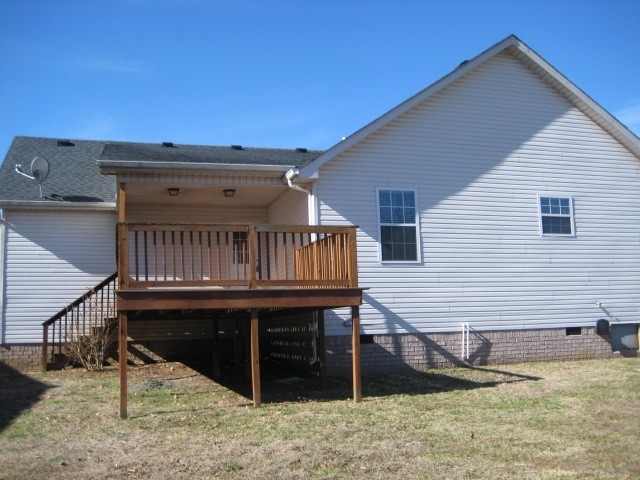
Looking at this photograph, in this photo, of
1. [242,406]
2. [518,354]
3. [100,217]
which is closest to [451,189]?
[518,354]

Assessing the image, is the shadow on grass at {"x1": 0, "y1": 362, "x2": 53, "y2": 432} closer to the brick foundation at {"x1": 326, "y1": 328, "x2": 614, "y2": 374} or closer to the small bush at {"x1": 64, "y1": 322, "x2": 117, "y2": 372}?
the small bush at {"x1": 64, "y1": 322, "x2": 117, "y2": 372}

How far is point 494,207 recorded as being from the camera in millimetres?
14930

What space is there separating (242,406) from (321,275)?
2.53m

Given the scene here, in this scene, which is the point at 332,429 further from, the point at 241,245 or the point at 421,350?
the point at 241,245

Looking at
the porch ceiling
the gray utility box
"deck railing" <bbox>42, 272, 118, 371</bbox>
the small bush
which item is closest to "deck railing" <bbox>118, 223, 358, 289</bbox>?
the porch ceiling

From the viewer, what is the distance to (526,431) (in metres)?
8.59

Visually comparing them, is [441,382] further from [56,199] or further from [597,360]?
[56,199]

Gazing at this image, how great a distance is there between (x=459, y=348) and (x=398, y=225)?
109 inches

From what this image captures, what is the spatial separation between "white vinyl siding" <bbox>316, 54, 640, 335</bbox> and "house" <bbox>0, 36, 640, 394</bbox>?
31 millimetres

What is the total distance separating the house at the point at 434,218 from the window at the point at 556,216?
0.11 feet

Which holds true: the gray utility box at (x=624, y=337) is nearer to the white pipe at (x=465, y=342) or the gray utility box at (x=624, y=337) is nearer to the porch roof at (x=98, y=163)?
the white pipe at (x=465, y=342)

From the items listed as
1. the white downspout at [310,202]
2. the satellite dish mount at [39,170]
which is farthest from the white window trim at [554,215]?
the satellite dish mount at [39,170]

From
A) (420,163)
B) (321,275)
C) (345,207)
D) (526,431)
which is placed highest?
(420,163)

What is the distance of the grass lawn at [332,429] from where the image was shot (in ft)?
23.4
